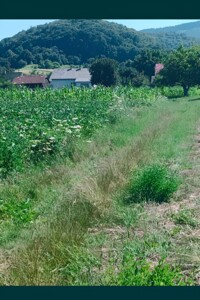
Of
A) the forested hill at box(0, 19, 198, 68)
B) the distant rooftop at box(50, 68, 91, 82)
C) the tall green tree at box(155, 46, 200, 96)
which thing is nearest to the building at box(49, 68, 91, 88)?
the distant rooftop at box(50, 68, 91, 82)

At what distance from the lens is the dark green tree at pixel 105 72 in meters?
61.6

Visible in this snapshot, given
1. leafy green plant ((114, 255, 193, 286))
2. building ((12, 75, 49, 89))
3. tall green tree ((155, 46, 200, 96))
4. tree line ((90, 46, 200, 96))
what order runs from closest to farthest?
leafy green plant ((114, 255, 193, 286)) < tall green tree ((155, 46, 200, 96)) < tree line ((90, 46, 200, 96)) < building ((12, 75, 49, 89))

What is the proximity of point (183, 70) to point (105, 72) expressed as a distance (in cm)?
1790

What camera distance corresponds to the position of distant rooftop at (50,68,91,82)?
251 feet

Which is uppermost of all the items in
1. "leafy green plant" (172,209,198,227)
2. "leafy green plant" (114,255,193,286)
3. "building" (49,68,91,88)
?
"leafy green plant" (114,255,193,286)

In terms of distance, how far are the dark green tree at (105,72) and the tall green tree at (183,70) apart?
12905 millimetres

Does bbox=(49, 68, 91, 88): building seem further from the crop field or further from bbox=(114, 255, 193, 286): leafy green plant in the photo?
bbox=(114, 255, 193, 286): leafy green plant

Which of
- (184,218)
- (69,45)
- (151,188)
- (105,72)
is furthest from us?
(69,45)

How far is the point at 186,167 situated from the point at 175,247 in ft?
13.3

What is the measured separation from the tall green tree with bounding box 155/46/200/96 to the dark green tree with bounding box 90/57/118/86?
42.3 feet

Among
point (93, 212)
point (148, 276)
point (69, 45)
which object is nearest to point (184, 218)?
point (93, 212)

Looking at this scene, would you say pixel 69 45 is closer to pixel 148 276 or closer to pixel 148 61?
pixel 148 61

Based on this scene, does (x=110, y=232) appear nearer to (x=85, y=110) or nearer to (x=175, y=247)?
(x=175, y=247)

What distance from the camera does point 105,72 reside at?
204 feet
